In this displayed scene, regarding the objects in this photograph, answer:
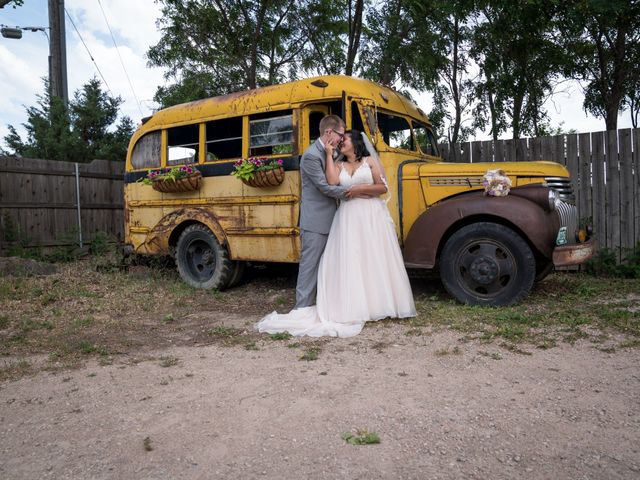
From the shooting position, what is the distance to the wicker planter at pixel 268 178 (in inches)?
248

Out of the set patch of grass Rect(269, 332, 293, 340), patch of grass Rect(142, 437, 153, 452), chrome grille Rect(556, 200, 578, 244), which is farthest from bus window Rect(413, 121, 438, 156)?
patch of grass Rect(142, 437, 153, 452)

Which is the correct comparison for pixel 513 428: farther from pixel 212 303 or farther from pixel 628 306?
pixel 212 303

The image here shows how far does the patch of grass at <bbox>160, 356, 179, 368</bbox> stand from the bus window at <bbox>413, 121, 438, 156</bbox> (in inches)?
168

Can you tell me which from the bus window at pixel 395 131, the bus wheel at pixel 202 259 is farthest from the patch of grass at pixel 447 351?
the bus wheel at pixel 202 259

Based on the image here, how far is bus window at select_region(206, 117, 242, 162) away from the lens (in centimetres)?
690

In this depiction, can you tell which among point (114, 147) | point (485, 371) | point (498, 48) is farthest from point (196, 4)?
point (485, 371)

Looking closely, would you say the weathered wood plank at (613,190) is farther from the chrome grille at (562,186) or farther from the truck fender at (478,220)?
the truck fender at (478,220)

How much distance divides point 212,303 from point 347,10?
7879 mm

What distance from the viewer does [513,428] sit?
2.76 meters

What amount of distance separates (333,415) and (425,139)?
501cm

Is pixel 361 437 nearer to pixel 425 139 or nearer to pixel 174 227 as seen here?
pixel 425 139

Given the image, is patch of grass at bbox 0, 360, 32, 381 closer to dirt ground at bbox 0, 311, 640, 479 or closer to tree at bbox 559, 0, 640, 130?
dirt ground at bbox 0, 311, 640, 479

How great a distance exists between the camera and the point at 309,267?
5559 mm

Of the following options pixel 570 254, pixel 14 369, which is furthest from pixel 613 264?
pixel 14 369
